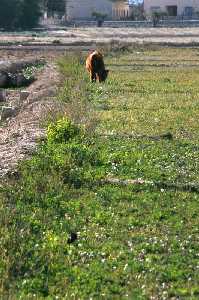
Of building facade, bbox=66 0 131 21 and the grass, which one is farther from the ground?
the grass

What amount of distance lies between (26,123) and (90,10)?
95.1 meters

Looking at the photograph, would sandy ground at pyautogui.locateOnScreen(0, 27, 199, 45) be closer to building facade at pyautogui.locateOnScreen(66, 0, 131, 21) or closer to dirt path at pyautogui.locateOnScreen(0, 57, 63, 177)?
building facade at pyautogui.locateOnScreen(66, 0, 131, 21)

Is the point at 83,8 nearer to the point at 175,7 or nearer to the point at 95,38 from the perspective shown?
the point at 175,7

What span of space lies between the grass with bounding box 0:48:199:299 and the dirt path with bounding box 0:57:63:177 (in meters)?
0.35

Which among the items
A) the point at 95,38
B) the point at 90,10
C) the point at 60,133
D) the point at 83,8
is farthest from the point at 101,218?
the point at 83,8

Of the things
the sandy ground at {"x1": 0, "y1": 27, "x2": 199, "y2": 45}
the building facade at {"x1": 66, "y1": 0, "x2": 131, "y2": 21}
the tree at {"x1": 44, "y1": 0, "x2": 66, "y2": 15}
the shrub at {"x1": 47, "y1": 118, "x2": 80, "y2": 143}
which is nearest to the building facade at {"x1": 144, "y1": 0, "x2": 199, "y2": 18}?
the building facade at {"x1": 66, "y1": 0, "x2": 131, "y2": 21}

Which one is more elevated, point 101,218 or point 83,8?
point 101,218

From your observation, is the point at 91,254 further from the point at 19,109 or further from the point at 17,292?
the point at 19,109

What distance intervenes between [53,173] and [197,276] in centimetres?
394

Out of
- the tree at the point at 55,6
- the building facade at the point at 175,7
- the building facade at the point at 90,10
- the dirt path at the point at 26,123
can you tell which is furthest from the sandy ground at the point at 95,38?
the dirt path at the point at 26,123

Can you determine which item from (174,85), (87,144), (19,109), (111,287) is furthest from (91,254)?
(174,85)

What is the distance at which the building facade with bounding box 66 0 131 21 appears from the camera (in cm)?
10706

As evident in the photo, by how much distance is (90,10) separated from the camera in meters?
109

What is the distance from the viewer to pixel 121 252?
7.69m
